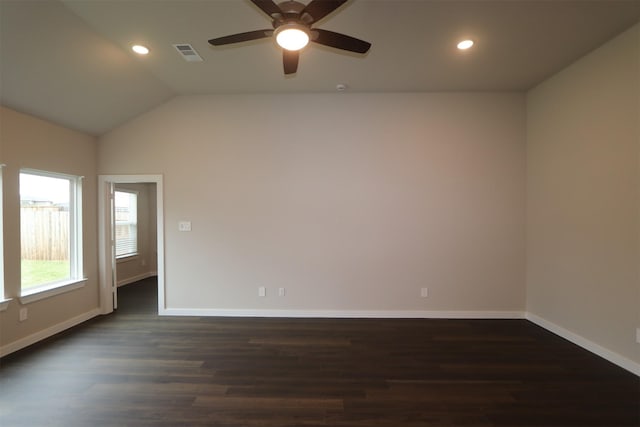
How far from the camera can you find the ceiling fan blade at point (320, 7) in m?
1.67

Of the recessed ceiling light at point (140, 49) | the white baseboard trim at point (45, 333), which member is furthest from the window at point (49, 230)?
the recessed ceiling light at point (140, 49)

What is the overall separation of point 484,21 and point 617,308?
9.65 feet

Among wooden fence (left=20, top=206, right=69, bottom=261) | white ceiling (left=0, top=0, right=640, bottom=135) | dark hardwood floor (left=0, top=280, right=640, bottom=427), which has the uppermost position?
white ceiling (left=0, top=0, right=640, bottom=135)

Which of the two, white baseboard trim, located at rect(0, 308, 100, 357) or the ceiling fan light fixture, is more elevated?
the ceiling fan light fixture

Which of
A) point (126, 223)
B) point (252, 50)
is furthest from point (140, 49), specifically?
point (126, 223)

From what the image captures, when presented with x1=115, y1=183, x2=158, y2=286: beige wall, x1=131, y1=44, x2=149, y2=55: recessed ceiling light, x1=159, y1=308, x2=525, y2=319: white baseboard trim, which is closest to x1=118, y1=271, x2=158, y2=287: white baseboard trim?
x1=115, y1=183, x2=158, y2=286: beige wall

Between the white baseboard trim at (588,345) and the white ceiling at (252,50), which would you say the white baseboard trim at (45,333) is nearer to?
the white ceiling at (252,50)

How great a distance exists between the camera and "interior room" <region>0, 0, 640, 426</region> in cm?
239

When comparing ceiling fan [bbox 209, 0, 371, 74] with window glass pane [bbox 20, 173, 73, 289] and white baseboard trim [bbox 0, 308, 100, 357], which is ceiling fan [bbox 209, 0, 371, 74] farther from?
white baseboard trim [bbox 0, 308, 100, 357]

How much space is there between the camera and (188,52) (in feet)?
9.66

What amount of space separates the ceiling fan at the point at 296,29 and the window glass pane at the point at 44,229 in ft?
9.87

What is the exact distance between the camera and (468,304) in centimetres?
394

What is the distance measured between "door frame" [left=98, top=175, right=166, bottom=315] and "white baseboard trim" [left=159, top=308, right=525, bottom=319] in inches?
18.2

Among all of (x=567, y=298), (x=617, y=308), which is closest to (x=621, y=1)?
(x=617, y=308)
